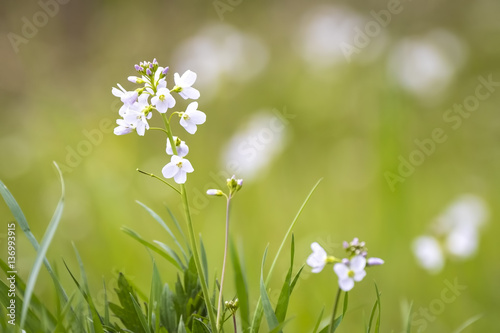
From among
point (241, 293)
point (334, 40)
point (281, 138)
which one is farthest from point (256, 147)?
point (241, 293)

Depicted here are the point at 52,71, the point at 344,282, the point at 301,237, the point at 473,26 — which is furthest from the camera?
the point at 473,26

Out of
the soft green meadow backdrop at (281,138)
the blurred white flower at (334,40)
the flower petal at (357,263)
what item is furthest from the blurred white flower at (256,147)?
the flower petal at (357,263)

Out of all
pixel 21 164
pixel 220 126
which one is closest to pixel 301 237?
pixel 220 126

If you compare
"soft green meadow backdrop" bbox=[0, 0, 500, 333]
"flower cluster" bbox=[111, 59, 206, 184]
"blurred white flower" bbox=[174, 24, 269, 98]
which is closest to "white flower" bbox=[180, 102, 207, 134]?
"flower cluster" bbox=[111, 59, 206, 184]

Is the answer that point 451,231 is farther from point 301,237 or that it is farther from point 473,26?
point 473,26

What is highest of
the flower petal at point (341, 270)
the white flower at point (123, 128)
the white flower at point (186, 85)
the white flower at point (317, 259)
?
the white flower at point (186, 85)

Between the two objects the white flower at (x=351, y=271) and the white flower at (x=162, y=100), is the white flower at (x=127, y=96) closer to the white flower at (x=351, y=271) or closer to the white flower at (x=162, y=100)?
the white flower at (x=162, y=100)

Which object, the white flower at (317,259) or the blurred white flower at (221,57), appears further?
the blurred white flower at (221,57)

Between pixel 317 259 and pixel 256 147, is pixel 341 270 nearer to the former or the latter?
pixel 317 259
